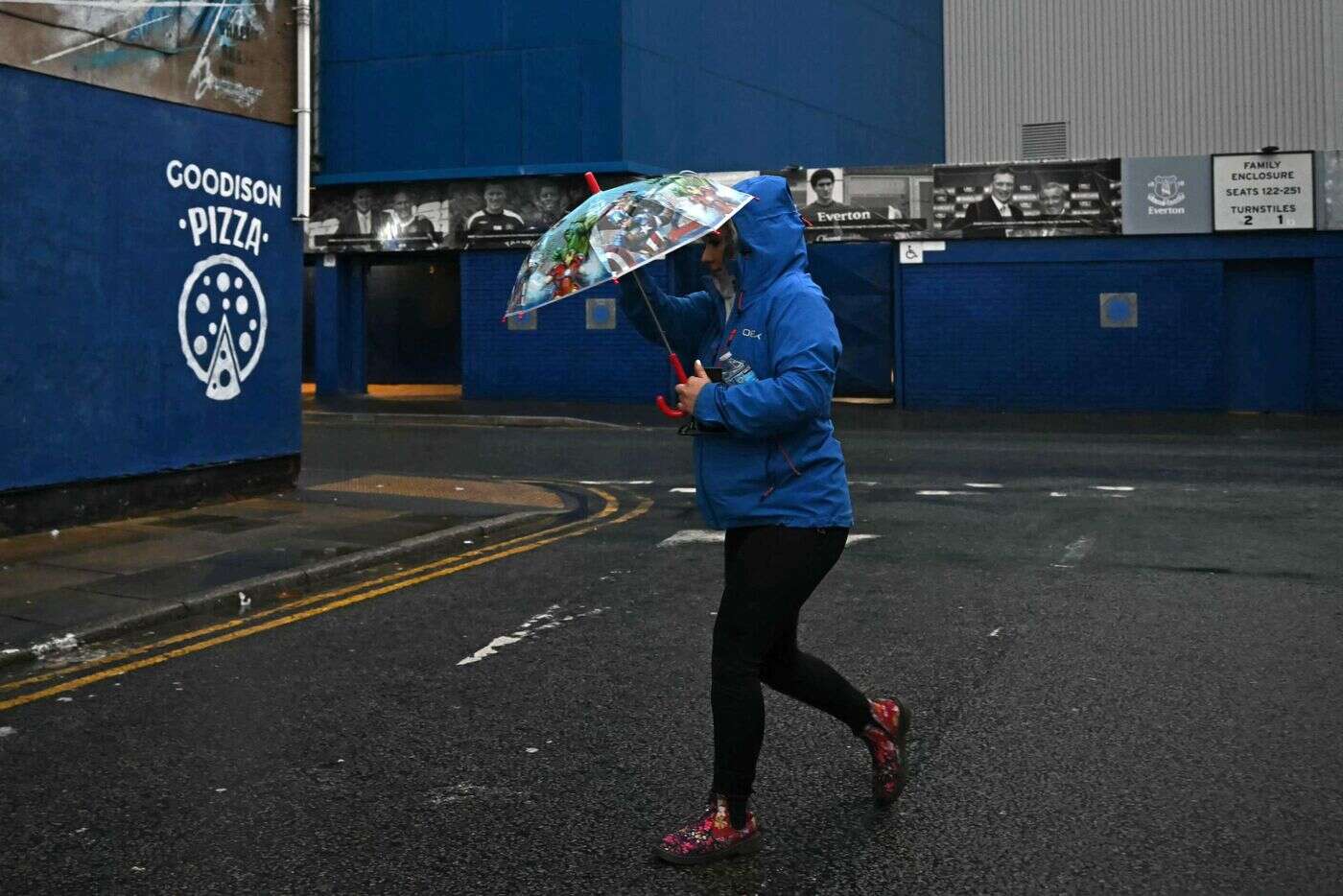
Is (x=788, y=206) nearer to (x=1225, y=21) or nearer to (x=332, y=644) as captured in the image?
(x=332, y=644)

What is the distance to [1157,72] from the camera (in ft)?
125

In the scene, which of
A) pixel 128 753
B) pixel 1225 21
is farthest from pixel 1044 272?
pixel 128 753

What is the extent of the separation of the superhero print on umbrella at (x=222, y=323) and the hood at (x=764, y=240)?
28.5 ft

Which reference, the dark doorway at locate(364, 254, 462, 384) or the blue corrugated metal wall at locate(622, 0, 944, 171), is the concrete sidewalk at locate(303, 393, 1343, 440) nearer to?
the blue corrugated metal wall at locate(622, 0, 944, 171)

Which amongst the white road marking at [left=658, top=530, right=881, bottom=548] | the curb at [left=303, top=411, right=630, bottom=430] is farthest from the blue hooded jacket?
the curb at [left=303, top=411, right=630, bottom=430]

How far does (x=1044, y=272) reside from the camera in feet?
87.5

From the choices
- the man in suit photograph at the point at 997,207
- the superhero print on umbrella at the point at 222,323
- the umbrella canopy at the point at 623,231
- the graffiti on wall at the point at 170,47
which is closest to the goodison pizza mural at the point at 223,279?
the superhero print on umbrella at the point at 222,323

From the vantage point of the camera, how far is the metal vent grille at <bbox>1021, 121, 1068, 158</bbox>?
1533 inches

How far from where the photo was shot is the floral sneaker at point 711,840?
4.21 m

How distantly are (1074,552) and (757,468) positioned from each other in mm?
6123

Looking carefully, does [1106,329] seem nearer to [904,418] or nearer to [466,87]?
[904,418]

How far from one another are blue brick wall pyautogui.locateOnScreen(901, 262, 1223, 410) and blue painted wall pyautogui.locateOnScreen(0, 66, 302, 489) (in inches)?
658

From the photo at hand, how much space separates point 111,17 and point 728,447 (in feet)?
29.0

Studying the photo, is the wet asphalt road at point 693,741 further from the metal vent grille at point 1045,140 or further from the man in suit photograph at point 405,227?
the metal vent grille at point 1045,140
